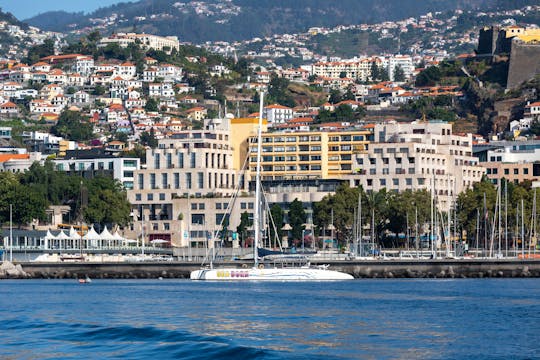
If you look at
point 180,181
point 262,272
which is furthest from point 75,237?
point 262,272

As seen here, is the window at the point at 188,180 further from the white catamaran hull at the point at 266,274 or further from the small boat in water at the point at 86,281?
the white catamaran hull at the point at 266,274

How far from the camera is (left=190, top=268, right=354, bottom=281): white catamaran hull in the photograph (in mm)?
107875

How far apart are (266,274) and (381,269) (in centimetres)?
1542

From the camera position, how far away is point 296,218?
157000 millimetres

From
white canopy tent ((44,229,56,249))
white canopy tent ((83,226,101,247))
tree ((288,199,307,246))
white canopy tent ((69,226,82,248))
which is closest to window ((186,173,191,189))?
tree ((288,199,307,246))

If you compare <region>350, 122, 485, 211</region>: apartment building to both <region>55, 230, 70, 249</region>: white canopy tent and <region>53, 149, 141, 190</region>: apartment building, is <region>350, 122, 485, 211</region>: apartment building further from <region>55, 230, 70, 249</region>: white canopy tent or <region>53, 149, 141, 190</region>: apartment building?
<region>55, 230, 70, 249</region>: white canopy tent

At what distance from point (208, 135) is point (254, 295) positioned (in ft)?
282

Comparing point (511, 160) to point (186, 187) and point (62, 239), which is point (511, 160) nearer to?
point (186, 187)

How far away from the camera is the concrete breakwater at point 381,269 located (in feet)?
385

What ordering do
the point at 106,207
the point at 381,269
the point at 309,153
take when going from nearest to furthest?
the point at 381,269 → the point at 106,207 → the point at 309,153

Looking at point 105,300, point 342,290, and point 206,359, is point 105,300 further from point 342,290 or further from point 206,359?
point 206,359

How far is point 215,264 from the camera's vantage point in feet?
Result: 403

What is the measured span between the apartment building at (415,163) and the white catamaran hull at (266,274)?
163ft

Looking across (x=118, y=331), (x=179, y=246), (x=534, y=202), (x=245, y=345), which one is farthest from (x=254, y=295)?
(x=179, y=246)
